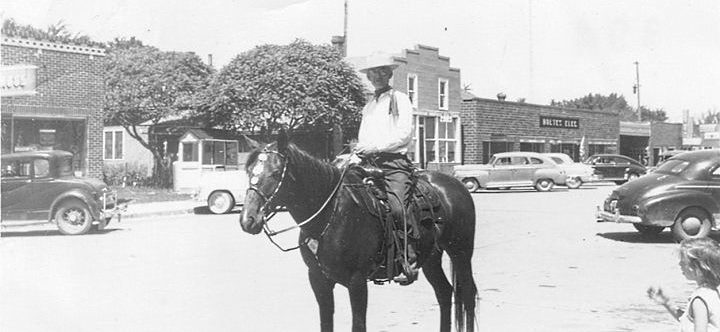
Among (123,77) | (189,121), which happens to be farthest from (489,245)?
(123,77)

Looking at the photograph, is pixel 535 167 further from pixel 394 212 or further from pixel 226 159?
pixel 394 212

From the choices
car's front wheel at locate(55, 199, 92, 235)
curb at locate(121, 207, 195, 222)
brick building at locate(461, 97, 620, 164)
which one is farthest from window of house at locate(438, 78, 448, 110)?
car's front wheel at locate(55, 199, 92, 235)

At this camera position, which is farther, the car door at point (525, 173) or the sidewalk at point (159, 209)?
the car door at point (525, 173)

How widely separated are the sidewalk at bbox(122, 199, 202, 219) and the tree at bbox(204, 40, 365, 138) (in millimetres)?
7117

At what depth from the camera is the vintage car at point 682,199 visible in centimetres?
1227

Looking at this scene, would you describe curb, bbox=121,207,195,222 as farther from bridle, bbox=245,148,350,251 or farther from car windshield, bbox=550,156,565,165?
car windshield, bbox=550,156,565,165

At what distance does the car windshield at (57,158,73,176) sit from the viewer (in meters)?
14.4

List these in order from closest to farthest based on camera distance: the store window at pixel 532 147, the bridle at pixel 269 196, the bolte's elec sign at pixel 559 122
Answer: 1. the bridle at pixel 269 196
2. the store window at pixel 532 147
3. the bolte's elec sign at pixel 559 122

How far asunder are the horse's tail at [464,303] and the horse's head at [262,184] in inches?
85.0

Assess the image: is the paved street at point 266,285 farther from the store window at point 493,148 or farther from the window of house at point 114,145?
the window of house at point 114,145

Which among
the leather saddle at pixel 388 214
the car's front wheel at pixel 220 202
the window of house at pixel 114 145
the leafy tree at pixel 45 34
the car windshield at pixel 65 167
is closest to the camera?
the leather saddle at pixel 388 214

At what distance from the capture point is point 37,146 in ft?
72.9

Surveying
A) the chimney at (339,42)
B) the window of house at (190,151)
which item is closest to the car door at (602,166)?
the chimney at (339,42)

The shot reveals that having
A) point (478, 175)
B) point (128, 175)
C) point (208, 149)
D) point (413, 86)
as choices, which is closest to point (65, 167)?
point (208, 149)
